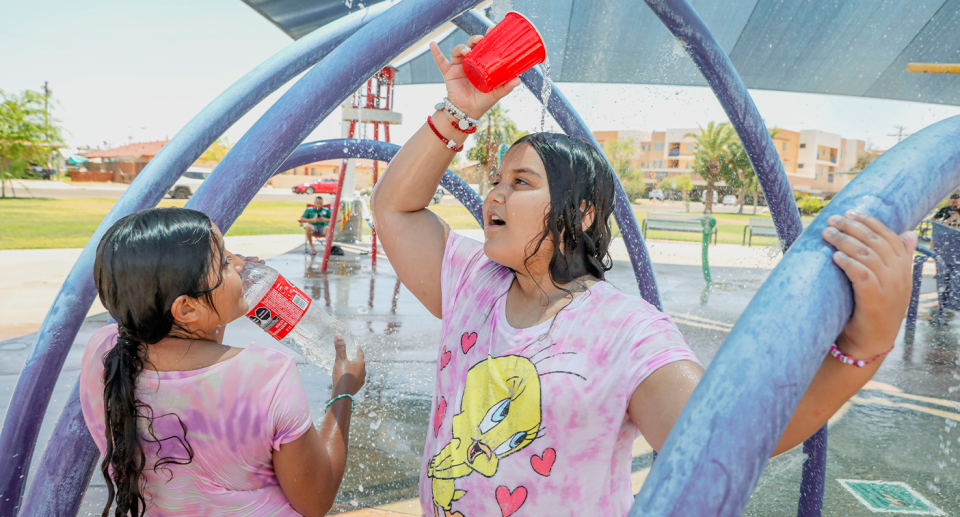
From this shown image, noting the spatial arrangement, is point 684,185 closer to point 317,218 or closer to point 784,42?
point 784,42

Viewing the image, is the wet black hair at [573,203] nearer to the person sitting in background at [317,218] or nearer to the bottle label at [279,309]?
the bottle label at [279,309]

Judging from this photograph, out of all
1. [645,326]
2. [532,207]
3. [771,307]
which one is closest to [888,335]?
[771,307]

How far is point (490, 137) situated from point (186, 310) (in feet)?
38.7

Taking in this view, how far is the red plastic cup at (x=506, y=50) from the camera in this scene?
4.89 feet

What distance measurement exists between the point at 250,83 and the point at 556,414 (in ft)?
6.39

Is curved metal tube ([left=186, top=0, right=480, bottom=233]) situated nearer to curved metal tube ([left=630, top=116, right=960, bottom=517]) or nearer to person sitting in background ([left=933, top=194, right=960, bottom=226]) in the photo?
curved metal tube ([left=630, top=116, right=960, bottom=517])

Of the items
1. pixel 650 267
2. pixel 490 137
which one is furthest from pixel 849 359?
pixel 490 137

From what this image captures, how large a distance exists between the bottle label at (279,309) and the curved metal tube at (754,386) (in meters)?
1.28

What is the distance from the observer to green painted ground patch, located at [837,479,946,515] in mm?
3148

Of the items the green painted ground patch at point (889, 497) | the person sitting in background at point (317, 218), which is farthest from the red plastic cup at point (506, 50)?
the person sitting in background at point (317, 218)

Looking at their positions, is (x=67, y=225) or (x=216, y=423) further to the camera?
(x=67, y=225)

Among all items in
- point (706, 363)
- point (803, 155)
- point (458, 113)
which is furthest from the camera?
point (803, 155)

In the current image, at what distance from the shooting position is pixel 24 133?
36781 mm

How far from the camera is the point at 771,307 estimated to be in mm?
628
